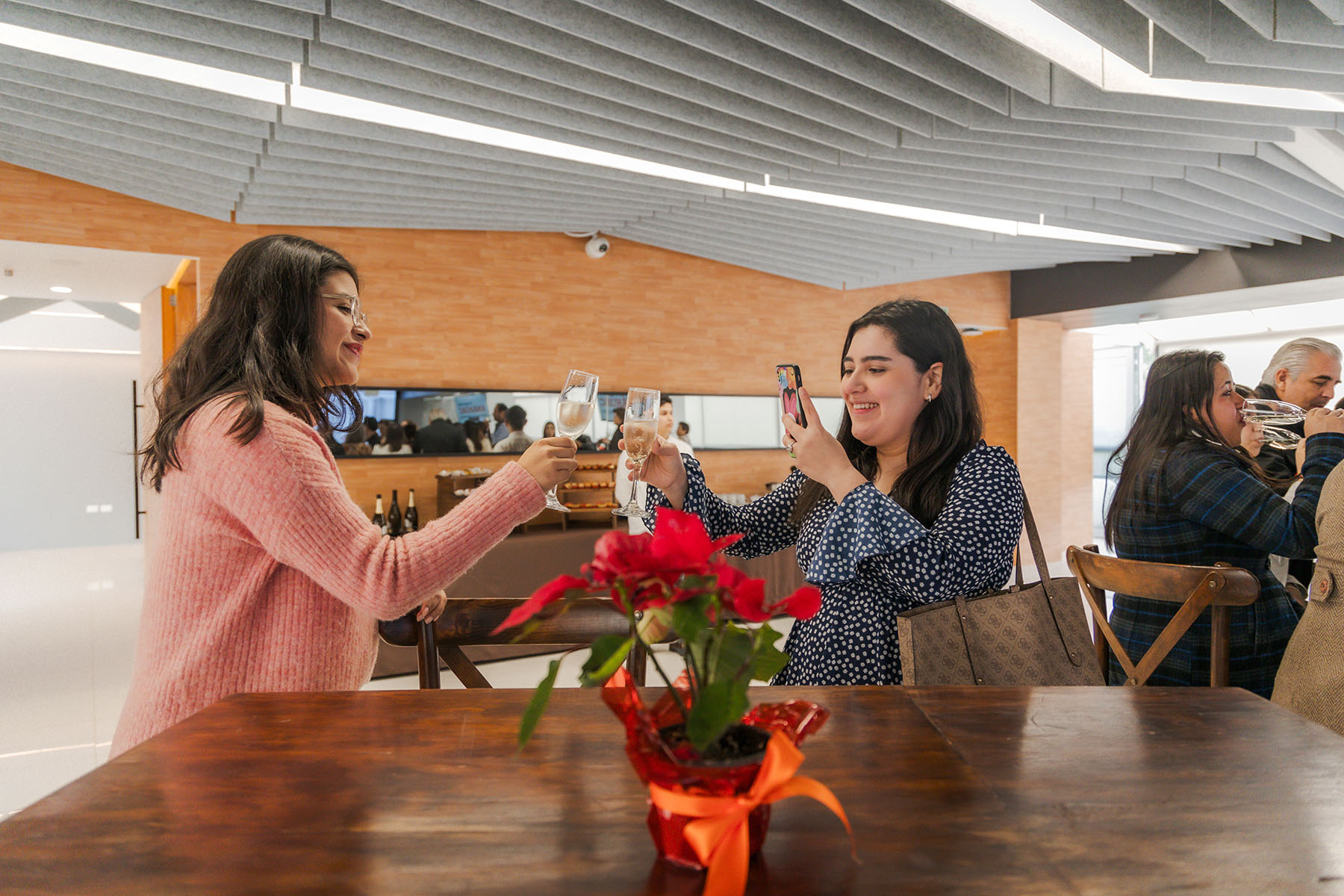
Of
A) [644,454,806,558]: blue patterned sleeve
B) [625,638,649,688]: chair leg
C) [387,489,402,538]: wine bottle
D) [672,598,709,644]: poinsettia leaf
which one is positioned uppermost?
[672,598,709,644]: poinsettia leaf

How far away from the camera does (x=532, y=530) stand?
20.7 ft

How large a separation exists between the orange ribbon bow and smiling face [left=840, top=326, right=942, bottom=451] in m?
1.22

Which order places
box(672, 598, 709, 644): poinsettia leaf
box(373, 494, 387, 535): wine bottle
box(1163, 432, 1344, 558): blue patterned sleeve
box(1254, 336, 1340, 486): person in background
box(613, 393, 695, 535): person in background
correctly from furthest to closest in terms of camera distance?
box(373, 494, 387, 535): wine bottle < box(1254, 336, 1340, 486): person in background < box(1163, 432, 1344, 558): blue patterned sleeve < box(613, 393, 695, 535): person in background < box(672, 598, 709, 644): poinsettia leaf

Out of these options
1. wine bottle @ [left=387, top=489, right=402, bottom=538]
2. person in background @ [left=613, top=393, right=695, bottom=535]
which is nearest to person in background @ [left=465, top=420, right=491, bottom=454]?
wine bottle @ [left=387, top=489, right=402, bottom=538]

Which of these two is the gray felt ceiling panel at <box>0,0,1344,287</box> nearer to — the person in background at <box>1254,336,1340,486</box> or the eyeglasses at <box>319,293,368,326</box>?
the person in background at <box>1254,336,1340,486</box>

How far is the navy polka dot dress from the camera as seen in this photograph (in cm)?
152

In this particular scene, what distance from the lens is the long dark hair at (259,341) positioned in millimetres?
1390

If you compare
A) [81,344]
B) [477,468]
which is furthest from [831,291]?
[81,344]

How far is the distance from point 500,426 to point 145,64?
3866mm

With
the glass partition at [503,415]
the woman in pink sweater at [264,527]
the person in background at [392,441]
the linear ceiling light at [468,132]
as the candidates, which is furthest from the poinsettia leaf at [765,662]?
the person in background at [392,441]

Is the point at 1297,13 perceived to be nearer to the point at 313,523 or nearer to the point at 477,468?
the point at 313,523

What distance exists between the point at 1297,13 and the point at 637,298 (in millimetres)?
5371

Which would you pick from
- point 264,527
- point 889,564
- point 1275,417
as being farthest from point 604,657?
point 1275,417

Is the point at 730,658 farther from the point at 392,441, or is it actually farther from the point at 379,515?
the point at 392,441
